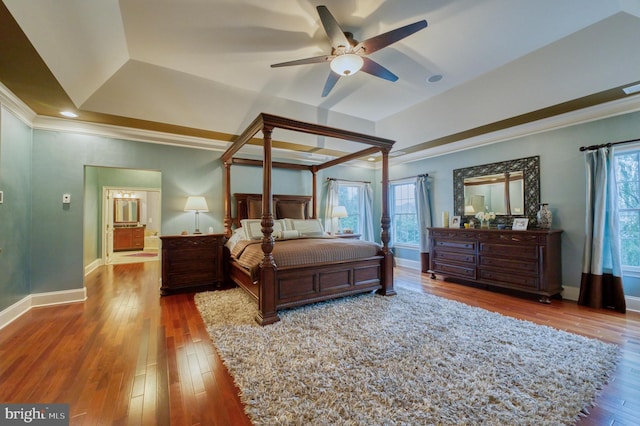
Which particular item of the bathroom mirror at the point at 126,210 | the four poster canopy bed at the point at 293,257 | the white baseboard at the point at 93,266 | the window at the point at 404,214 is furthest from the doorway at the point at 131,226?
the window at the point at 404,214

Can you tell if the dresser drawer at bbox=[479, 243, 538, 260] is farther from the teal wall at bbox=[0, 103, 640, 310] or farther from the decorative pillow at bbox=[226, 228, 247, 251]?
the decorative pillow at bbox=[226, 228, 247, 251]

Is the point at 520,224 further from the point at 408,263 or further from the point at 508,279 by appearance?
the point at 408,263

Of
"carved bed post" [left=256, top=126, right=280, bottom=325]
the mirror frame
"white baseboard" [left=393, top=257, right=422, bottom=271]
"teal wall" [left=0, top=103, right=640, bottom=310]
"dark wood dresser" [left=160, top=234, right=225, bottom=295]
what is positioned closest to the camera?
"carved bed post" [left=256, top=126, right=280, bottom=325]

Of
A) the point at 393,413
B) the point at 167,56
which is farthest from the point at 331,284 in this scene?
the point at 167,56

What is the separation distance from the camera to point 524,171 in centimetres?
426

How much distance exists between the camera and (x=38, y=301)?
3.52 m

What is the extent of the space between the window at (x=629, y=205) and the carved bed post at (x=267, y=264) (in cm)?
463

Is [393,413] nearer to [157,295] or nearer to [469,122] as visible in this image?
[157,295]

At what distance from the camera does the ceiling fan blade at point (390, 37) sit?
2.12 meters

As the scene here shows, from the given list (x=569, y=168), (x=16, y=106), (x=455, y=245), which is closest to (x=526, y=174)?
(x=569, y=168)

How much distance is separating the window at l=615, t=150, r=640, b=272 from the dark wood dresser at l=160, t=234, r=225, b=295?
19.4 feet

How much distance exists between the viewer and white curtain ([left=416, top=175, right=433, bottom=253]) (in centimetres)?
561

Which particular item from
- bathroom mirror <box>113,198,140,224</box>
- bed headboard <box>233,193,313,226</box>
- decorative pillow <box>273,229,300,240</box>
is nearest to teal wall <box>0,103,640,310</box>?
bed headboard <box>233,193,313,226</box>

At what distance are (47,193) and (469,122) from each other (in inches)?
255
